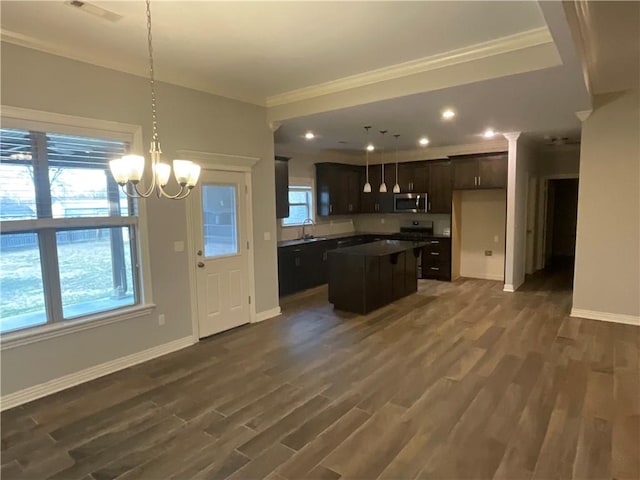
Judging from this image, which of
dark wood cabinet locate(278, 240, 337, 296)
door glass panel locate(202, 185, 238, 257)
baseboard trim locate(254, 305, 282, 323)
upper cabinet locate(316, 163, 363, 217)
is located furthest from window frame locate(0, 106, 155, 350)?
upper cabinet locate(316, 163, 363, 217)

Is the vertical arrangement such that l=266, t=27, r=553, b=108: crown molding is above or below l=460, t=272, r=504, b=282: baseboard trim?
above

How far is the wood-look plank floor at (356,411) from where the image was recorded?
2418 mm

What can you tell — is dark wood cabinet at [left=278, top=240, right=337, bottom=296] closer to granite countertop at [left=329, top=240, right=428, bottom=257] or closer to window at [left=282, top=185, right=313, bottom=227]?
window at [left=282, top=185, right=313, bottom=227]

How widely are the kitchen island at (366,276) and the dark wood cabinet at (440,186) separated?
1921 mm

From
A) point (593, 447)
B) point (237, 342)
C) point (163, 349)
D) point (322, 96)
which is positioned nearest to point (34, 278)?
point (163, 349)

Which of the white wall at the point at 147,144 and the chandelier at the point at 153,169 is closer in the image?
the chandelier at the point at 153,169

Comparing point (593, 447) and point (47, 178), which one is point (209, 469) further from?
point (47, 178)

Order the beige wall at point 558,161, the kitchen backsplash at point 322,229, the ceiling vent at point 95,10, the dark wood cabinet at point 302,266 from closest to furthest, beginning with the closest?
the ceiling vent at point 95,10 → the dark wood cabinet at point 302,266 → the kitchen backsplash at point 322,229 → the beige wall at point 558,161

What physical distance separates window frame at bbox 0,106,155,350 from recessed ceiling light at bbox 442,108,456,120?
3.45m

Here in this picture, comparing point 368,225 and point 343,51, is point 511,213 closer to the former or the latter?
point 368,225

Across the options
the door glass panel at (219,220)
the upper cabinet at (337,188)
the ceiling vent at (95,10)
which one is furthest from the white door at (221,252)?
the upper cabinet at (337,188)

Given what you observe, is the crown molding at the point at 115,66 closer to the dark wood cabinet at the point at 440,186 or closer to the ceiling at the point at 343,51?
the ceiling at the point at 343,51

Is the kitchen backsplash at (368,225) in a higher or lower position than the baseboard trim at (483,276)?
higher

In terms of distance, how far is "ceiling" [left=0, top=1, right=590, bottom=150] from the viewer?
9.07 ft
